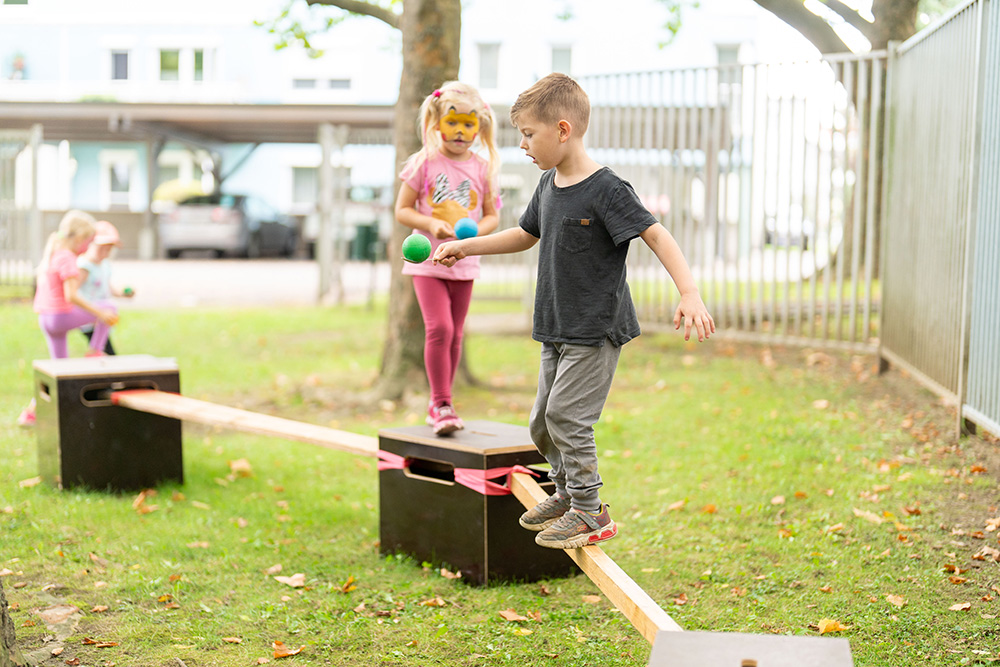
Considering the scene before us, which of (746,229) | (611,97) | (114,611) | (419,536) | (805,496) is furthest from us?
(611,97)

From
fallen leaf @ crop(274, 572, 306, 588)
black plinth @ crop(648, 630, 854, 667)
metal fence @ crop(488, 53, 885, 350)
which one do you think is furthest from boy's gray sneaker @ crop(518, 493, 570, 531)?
metal fence @ crop(488, 53, 885, 350)

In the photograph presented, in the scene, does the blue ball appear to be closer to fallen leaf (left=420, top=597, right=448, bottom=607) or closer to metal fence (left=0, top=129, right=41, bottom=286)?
fallen leaf (left=420, top=597, right=448, bottom=607)

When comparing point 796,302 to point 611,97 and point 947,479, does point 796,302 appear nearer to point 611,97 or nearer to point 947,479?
point 611,97

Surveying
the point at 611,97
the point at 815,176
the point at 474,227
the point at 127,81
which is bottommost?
the point at 474,227

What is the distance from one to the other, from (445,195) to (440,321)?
60 cm

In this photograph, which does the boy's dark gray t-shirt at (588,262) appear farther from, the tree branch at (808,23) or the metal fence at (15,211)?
the metal fence at (15,211)

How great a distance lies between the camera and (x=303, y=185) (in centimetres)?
3681

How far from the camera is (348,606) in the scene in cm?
415

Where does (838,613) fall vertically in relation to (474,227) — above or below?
below

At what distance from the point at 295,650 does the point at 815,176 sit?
24.5 feet

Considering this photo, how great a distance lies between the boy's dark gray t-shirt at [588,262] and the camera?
344cm

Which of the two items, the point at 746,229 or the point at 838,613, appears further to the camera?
the point at 746,229

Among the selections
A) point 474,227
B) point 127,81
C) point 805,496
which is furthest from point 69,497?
point 127,81

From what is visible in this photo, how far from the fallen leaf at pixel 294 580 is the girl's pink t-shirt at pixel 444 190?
4.86ft
